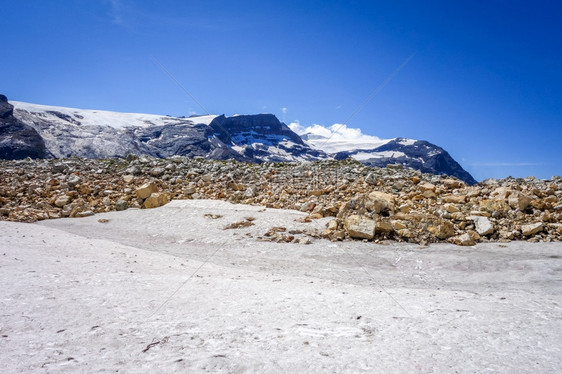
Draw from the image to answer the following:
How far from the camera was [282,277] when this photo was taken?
6918 mm

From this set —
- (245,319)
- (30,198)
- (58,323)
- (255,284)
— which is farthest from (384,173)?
(30,198)

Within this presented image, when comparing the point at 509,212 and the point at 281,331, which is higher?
the point at 509,212

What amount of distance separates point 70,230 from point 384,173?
48.8 ft

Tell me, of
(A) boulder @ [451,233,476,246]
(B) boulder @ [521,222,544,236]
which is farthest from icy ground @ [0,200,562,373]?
(B) boulder @ [521,222,544,236]

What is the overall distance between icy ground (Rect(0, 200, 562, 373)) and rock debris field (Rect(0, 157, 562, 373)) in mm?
23

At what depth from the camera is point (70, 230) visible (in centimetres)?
1149

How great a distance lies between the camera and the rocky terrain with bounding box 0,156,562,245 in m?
10.3

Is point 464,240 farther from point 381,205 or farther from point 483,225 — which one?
point 381,205

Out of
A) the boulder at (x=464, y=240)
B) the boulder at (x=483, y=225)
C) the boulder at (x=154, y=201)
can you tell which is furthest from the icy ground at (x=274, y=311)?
the boulder at (x=154, y=201)

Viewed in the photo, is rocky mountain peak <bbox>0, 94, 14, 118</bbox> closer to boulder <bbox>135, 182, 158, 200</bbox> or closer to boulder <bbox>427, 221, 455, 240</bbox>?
boulder <bbox>135, 182, 158, 200</bbox>

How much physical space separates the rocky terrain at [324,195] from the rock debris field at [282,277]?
9 centimetres

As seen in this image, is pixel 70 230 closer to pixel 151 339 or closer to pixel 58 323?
pixel 58 323

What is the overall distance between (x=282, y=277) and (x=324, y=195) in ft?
26.9

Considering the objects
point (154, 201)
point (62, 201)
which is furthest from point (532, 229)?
point (62, 201)
